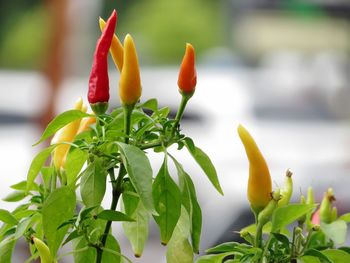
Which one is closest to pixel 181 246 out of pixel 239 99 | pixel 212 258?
pixel 212 258

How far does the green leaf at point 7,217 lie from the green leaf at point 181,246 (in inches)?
6.5

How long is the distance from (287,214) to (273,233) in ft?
0.08

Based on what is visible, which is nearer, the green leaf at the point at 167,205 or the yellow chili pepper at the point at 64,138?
the green leaf at the point at 167,205

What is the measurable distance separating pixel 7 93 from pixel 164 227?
37.2ft

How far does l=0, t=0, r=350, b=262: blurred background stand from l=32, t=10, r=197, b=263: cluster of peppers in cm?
424

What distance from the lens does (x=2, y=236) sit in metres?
1.16

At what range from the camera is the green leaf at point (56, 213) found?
3.47 feet

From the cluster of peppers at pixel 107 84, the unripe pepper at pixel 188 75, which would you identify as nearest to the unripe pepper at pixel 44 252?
the cluster of peppers at pixel 107 84

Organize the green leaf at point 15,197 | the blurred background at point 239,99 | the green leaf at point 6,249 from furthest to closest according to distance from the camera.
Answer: the blurred background at point 239,99 < the green leaf at point 15,197 < the green leaf at point 6,249

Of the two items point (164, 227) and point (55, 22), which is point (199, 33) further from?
point (164, 227)

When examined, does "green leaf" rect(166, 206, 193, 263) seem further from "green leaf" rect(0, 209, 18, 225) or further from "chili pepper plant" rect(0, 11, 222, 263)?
"green leaf" rect(0, 209, 18, 225)

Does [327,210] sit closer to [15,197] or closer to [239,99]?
[15,197]

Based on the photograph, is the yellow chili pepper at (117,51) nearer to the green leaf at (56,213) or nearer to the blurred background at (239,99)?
the green leaf at (56,213)

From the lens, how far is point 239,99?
9766 mm
